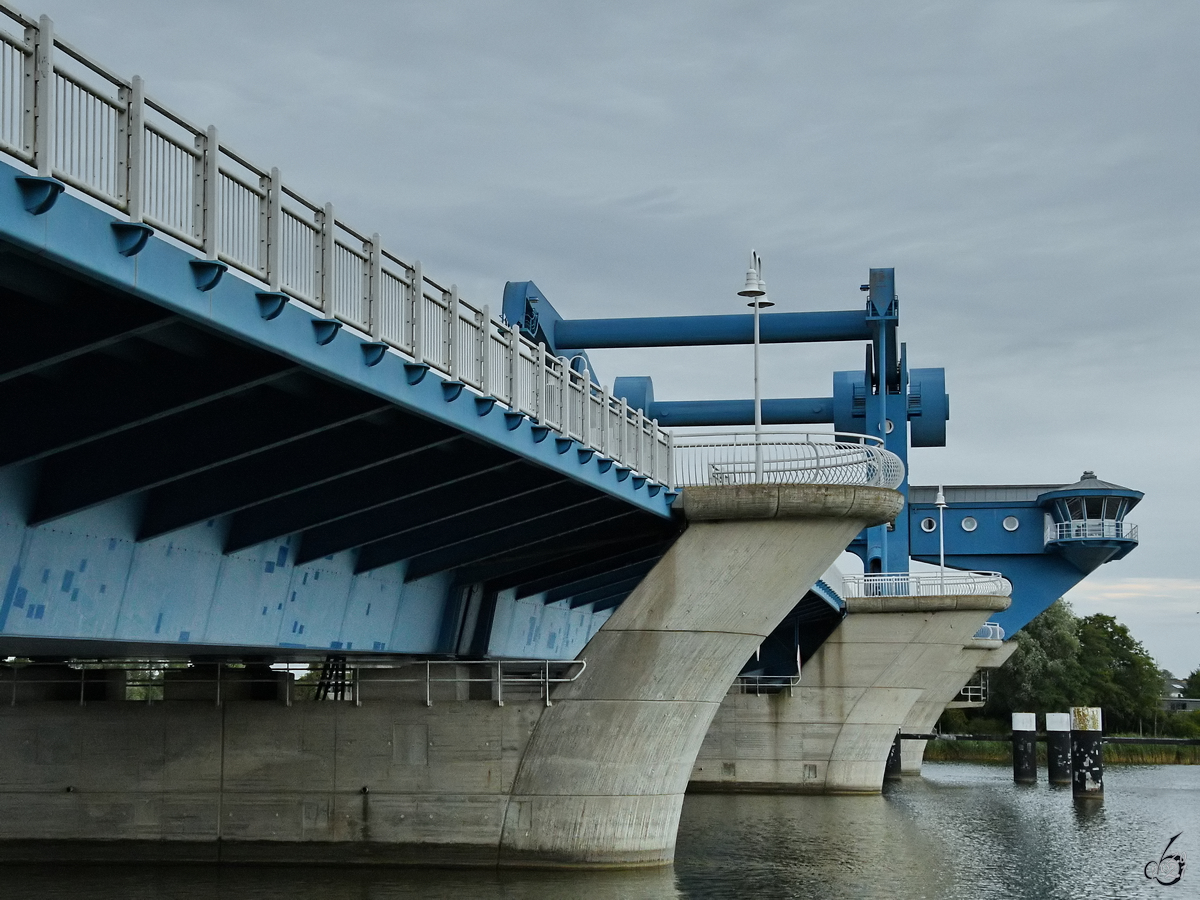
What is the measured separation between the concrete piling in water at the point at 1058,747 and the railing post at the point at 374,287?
4801 centimetres

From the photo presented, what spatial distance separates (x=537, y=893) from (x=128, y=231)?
14.7 meters

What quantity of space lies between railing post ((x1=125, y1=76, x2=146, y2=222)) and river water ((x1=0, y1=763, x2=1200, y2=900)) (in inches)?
551

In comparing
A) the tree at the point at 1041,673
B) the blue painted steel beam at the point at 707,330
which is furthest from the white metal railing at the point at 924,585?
the tree at the point at 1041,673

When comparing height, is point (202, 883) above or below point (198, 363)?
below

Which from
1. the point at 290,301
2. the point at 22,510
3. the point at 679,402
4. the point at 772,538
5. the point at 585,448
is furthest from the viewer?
the point at 679,402

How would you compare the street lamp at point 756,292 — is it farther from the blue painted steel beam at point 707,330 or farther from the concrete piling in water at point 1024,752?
the concrete piling in water at point 1024,752

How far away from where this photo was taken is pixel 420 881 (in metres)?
24.6

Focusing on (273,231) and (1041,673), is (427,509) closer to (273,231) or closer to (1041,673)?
(273,231)

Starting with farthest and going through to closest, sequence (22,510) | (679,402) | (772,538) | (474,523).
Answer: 1. (679,402)
2. (772,538)
3. (474,523)
4. (22,510)

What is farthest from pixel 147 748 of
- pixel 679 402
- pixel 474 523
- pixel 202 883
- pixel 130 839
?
pixel 679 402

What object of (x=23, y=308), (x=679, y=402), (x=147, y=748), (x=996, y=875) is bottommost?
(x=996, y=875)

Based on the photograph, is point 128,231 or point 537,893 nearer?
point 128,231

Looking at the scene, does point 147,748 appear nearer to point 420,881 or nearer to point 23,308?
point 420,881

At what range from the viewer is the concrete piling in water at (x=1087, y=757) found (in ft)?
166
